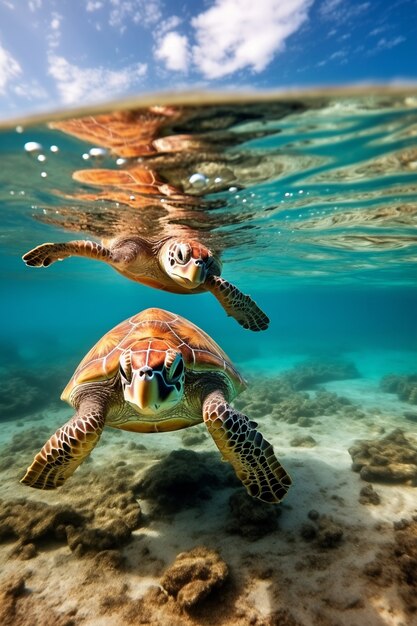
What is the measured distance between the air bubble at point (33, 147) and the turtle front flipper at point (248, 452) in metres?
7.35

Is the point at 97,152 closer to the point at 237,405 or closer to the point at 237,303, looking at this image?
the point at 237,303

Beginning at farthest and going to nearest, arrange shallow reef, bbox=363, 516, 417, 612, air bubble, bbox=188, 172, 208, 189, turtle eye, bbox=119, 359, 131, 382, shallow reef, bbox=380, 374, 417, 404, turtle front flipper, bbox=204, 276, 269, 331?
shallow reef, bbox=380, 374, 417, 404 < air bubble, bbox=188, 172, 208, 189 < turtle front flipper, bbox=204, 276, 269, 331 < turtle eye, bbox=119, 359, 131, 382 < shallow reef, bbox=363, 516, 417, 612

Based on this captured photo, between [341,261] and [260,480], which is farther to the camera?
[341,261]

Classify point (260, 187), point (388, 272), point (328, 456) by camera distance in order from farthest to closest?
1. point (388, 272)
2. point (260, 187)
3. point (328, 456)

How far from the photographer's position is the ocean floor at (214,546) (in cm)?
340

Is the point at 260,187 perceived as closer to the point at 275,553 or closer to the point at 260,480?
the point at 260,480

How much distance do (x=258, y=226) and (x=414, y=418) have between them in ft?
32.6

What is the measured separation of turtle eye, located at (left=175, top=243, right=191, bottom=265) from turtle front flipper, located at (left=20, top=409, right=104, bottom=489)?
123 inches

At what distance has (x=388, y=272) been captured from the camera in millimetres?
26375

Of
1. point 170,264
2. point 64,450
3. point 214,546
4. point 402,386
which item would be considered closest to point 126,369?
point 64,450

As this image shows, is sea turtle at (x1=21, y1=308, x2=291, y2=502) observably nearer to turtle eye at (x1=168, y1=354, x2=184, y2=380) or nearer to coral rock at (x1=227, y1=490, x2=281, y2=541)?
turtle eye at (x1=168, y1=354, x2=184, y2=380)

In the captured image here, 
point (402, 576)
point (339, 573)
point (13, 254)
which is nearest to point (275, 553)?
point (339, 573)

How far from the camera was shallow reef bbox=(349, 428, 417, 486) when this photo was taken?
604cm

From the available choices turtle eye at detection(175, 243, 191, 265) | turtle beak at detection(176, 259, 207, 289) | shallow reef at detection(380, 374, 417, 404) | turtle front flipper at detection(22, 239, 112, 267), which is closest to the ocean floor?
turtle beak at detection(176, 259, 207, 289)
